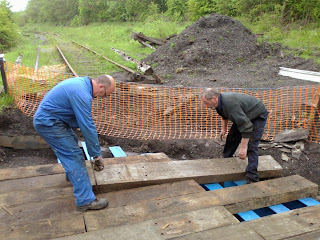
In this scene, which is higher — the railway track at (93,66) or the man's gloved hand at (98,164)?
the railway track at (93,66)

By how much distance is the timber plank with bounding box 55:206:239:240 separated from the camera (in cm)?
247

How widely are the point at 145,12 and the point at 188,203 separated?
126ft

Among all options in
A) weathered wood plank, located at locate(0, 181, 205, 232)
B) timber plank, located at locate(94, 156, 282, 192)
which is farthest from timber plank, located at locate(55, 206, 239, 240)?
timber plank, located at locate(94, 156, 282, 192)

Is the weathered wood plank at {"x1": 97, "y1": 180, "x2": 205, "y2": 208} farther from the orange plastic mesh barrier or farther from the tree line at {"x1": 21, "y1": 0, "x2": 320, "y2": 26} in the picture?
the tree line at {"x1": 21, "y1": 0, "x2": 320, "y2": 26}

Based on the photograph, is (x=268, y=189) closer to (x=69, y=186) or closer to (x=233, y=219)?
(x=233, y=219)

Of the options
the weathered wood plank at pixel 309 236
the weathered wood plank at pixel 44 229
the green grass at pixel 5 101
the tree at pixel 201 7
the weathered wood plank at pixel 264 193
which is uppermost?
the tree at pixel 201 7

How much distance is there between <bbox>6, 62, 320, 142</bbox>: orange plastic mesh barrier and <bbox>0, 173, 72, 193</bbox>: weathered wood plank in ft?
8.06

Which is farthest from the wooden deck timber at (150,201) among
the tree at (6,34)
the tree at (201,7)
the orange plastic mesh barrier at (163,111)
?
the tree at (201,7)

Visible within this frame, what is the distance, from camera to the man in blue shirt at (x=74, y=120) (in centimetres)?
290

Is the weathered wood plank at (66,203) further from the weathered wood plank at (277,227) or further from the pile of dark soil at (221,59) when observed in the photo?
A: the pile of dark soil at (221,59)

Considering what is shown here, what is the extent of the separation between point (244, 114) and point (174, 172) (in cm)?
119

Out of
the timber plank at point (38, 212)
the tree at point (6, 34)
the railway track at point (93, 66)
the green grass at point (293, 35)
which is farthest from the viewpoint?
the tree at point (6, 34)

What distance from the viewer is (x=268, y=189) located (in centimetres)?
348

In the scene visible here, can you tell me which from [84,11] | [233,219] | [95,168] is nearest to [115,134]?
[95,168]
